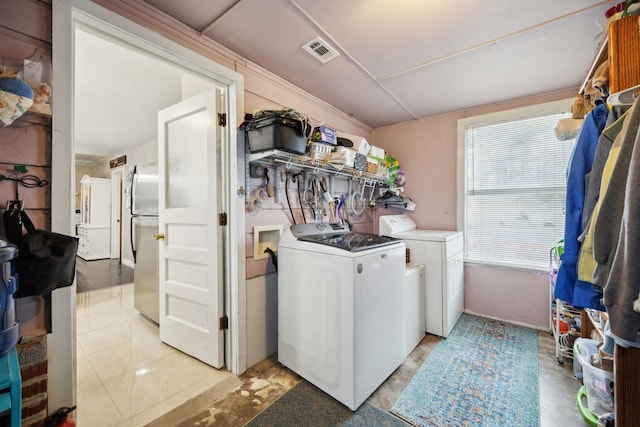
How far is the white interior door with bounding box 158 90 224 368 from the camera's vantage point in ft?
6.17

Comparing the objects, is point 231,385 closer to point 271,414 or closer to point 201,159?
point 271,414

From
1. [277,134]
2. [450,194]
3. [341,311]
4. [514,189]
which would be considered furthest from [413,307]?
[277,134]

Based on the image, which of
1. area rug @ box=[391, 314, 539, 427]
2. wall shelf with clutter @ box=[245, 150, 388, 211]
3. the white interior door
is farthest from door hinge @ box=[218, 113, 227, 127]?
area rug @ box=[391, 314, 539, 427]

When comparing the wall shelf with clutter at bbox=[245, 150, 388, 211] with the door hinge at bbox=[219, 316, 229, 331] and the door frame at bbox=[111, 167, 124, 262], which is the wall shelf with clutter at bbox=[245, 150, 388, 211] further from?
the door frame at bbox=[111, 167, 124, 262]

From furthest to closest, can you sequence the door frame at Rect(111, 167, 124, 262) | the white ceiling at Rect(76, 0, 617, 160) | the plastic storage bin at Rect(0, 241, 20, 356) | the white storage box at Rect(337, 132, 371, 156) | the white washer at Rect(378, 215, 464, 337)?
the door frame at Rect(111, 167, 124, 262)
the white washer at Rect(378, 215, 464, 337)
the white storage box at Rect(337, 132, 371, 156)
the white ceiling at Rect(76, 0, 617, 160)
the plastic storage bin at Rect(0, 241, 20, 356)

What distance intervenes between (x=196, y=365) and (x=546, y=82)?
12.0ft

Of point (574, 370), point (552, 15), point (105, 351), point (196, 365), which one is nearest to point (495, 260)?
point (574, 370)

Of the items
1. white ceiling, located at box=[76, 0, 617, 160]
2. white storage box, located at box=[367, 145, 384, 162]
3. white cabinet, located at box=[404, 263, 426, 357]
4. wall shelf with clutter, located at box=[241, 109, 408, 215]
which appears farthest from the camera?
white storage box, located at box=[367, 145, 384, 162]

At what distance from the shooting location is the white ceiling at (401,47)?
1407mm

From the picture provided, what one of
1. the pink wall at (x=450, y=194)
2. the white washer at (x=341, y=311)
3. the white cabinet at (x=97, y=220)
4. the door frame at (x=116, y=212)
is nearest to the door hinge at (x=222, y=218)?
the white washer at (x=341, y=311)

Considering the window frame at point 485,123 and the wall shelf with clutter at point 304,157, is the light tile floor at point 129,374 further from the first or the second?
the window frame at point 485,123

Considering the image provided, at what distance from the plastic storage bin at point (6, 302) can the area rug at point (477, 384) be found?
177cm

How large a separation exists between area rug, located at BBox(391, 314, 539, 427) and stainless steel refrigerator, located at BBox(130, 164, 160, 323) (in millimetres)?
2413

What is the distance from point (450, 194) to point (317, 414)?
2467 mm
